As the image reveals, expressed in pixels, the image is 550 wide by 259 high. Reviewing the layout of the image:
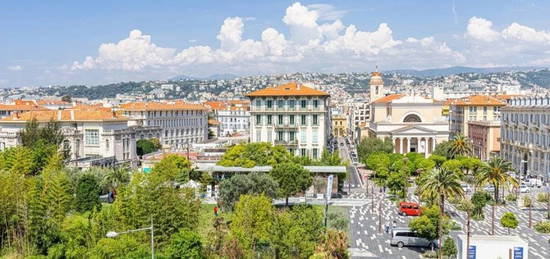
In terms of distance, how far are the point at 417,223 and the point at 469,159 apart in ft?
129

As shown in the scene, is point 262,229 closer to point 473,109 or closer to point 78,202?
point 78,202

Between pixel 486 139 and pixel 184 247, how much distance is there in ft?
243

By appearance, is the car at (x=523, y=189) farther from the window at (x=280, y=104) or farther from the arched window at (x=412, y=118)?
the arched window at (x=412, y=118)

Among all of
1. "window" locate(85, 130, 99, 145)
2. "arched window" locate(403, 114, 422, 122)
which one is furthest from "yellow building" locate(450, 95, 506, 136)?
"window" locate(85, 130, 99, 145)

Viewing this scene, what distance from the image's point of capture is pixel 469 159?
69125 millimetres

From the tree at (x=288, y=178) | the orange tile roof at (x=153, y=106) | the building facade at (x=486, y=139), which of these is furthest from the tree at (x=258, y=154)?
the orange tile roof at (x=153, y=106)

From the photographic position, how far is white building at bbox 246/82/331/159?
69875 millimetres

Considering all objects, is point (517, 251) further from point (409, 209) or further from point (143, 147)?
point (143, 147)

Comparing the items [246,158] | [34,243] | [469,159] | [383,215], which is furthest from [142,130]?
[34,243]

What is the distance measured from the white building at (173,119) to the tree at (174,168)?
40018 mm

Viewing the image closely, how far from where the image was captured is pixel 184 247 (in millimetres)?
25281

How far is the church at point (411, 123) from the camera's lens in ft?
302

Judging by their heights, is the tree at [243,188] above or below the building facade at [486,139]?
above

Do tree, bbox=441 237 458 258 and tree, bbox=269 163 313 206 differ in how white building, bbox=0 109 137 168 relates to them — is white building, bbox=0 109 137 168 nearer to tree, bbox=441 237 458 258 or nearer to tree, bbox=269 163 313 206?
tree, bbox=269 163 313 206
